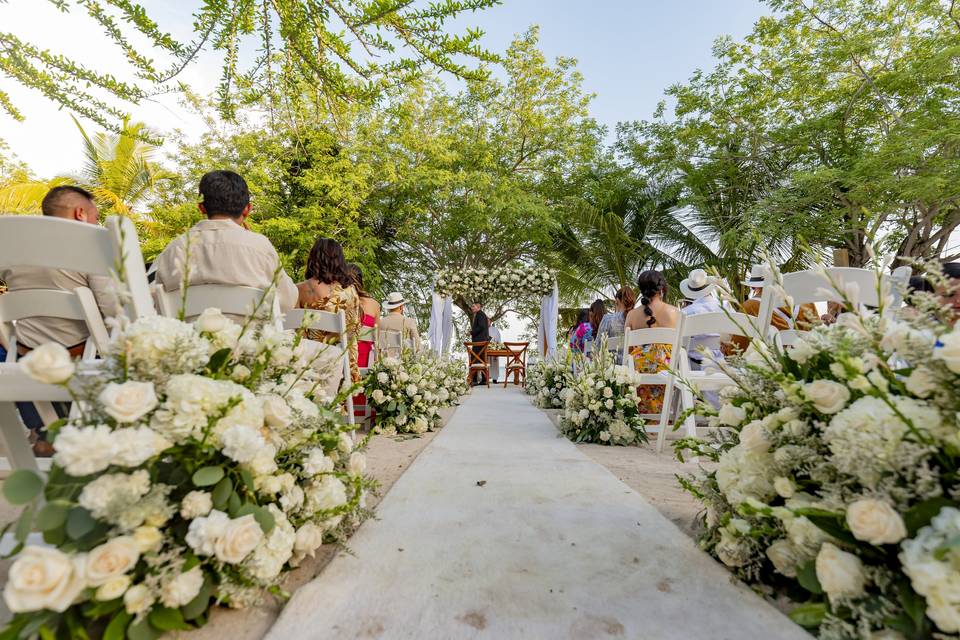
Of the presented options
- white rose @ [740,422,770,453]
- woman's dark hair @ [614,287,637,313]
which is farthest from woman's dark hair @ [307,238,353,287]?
woman's dark hair @ [614,287,637,313]

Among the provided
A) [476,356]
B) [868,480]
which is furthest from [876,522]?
[476,356]

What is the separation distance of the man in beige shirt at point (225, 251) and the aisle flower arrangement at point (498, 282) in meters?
9.03

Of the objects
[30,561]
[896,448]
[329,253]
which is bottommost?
[30,561]

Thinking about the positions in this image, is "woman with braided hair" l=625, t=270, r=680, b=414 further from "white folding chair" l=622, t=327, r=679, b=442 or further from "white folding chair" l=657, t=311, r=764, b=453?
"white folding chair" l=657, t=311, r=764, b=453

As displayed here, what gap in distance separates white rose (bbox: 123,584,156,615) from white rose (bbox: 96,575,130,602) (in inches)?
1.2

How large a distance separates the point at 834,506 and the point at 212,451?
1.40 m

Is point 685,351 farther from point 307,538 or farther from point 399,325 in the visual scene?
point 399,325

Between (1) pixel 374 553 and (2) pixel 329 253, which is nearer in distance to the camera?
(1) pixel 374 553

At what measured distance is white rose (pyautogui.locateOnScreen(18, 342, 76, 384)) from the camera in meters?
0.91

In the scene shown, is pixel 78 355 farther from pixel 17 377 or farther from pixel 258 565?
pixel 258 565

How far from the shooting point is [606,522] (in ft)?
6.28

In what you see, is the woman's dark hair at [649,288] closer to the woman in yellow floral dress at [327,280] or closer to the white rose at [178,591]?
the woman in yellow floral dress at [327,280]

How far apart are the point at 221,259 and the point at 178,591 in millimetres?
1778

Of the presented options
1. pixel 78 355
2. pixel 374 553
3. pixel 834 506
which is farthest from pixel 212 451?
pixel 78 355
